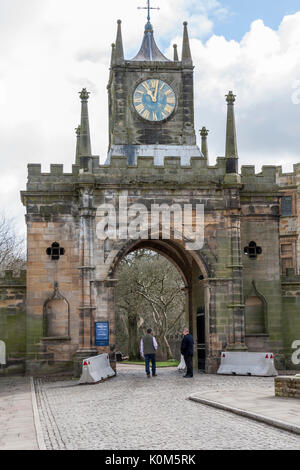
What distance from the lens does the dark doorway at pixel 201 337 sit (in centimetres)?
2662

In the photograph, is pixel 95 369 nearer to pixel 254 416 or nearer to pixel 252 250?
pixel 252 250

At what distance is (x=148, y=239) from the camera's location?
26.6 meters

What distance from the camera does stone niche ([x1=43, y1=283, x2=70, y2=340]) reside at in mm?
25859

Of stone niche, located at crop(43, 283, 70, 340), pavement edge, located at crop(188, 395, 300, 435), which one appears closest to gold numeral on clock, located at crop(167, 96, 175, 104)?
stone niche, located at crop(43, 283, 70, 340)

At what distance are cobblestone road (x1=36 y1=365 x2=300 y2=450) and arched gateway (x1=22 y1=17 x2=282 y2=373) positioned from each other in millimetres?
4412

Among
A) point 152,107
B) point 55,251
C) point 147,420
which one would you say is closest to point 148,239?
point 55,251

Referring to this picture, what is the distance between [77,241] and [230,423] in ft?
48.3

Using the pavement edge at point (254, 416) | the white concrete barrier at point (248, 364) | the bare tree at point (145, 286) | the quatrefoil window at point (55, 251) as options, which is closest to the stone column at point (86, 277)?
the quatrefoil window at point (55, 251)

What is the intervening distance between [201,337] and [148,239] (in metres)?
4.36

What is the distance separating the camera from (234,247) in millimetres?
25609

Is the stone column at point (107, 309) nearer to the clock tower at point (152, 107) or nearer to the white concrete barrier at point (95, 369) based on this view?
the white concrete barrier at point (95, 369)

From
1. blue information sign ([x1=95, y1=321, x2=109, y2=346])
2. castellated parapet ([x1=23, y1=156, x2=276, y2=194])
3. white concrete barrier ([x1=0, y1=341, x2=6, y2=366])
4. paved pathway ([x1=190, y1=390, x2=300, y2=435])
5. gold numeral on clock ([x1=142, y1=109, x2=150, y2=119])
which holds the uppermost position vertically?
gold numeral on clock ([x1=142, y1=109, x2=150, y2=119])

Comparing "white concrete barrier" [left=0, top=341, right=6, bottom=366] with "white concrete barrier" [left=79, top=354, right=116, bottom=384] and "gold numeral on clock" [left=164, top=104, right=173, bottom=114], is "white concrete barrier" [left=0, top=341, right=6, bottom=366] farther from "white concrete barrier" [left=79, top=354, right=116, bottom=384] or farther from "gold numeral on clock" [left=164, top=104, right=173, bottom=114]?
"gold numeral on clock" [left=164, top=104, right=173, bottom=114]

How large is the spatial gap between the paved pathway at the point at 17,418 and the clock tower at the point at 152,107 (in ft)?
37.6
